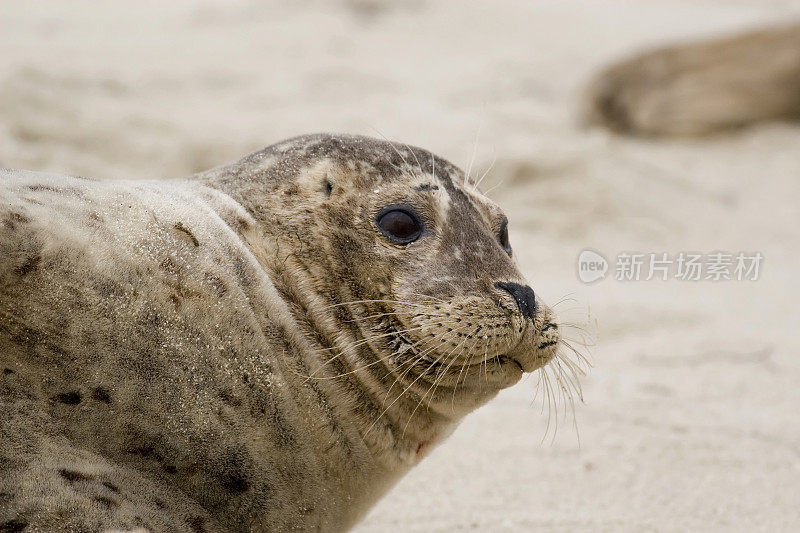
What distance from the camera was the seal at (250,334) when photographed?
2078mm

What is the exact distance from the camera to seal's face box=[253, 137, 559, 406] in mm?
2467

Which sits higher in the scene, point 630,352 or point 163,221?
point 163,221

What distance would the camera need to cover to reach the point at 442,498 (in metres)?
3.55

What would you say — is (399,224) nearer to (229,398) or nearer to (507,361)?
(507,361)

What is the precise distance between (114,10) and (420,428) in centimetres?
1250

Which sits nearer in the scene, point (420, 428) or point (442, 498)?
point (420, 428)

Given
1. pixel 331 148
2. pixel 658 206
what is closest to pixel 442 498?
pixel 331 148

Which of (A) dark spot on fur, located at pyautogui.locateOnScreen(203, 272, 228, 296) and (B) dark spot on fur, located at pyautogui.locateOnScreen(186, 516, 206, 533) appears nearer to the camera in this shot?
(B) dark spot on fur, located at pyautogui.locateOnScreen(186, 516, 206, 533)

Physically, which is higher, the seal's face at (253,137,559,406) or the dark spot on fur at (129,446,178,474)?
the seal's face at (253,137,559,406)

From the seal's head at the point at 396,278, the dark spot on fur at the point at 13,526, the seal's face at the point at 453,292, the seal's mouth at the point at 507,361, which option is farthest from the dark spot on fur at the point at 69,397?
the seal's mouth at the point at 507,361

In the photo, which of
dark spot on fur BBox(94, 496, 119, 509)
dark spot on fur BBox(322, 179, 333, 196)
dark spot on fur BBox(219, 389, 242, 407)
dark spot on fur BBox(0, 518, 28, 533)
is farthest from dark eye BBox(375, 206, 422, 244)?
dark spot on fur BBox(0, 518, 28, 533)

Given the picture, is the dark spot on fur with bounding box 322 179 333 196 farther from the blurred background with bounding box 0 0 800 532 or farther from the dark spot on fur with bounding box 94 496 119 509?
the dark spot on fur with bounding box 94 496 119 509

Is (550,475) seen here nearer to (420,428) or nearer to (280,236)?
(420,428)

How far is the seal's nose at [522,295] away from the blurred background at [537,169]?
596mm
